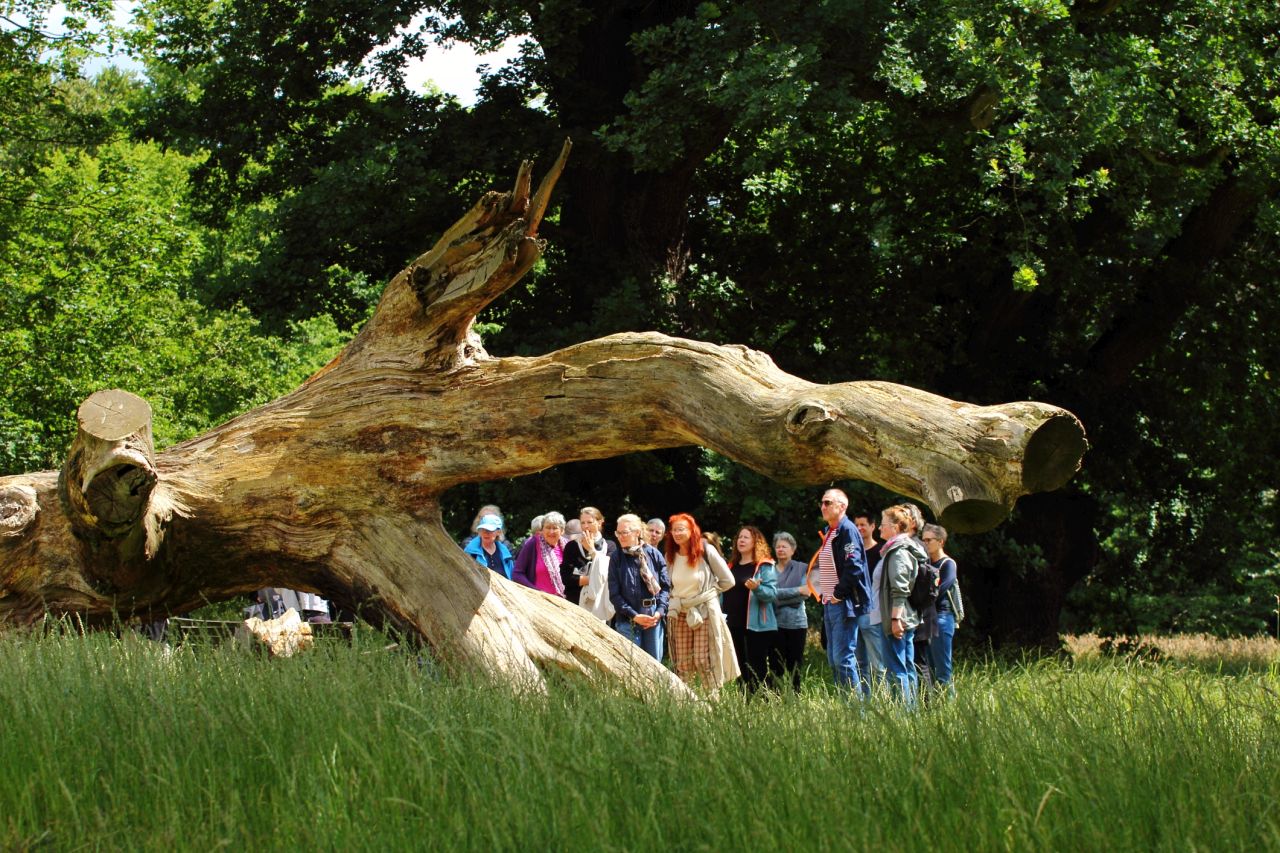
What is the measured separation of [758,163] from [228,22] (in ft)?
22.0

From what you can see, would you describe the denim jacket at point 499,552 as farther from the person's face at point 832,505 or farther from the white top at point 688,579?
the person's face at point 832,505

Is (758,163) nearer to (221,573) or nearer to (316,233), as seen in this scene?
(316,233)

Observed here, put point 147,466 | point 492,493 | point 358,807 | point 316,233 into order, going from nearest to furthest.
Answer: point 358,807
point 147,466
point 316,233
point 492,493

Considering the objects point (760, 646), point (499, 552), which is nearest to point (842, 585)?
point (760, 646)

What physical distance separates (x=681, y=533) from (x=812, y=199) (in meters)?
8.44

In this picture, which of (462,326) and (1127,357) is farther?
(1127,357)

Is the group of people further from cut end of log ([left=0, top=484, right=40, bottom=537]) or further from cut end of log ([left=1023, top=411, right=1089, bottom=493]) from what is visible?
cut end of log ([left=0, top=484, right=40, bottom=537])

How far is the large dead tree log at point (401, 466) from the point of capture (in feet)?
23.8

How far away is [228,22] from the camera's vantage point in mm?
16094

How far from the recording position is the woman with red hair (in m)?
10.2

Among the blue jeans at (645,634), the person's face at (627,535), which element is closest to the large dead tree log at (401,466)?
the person's face at (627,535)

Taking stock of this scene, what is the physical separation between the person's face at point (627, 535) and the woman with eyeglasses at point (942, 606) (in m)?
2.00

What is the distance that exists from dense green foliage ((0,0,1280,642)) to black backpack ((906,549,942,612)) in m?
4.69

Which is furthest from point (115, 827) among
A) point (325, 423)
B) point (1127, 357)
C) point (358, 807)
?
point (1127, 357)
